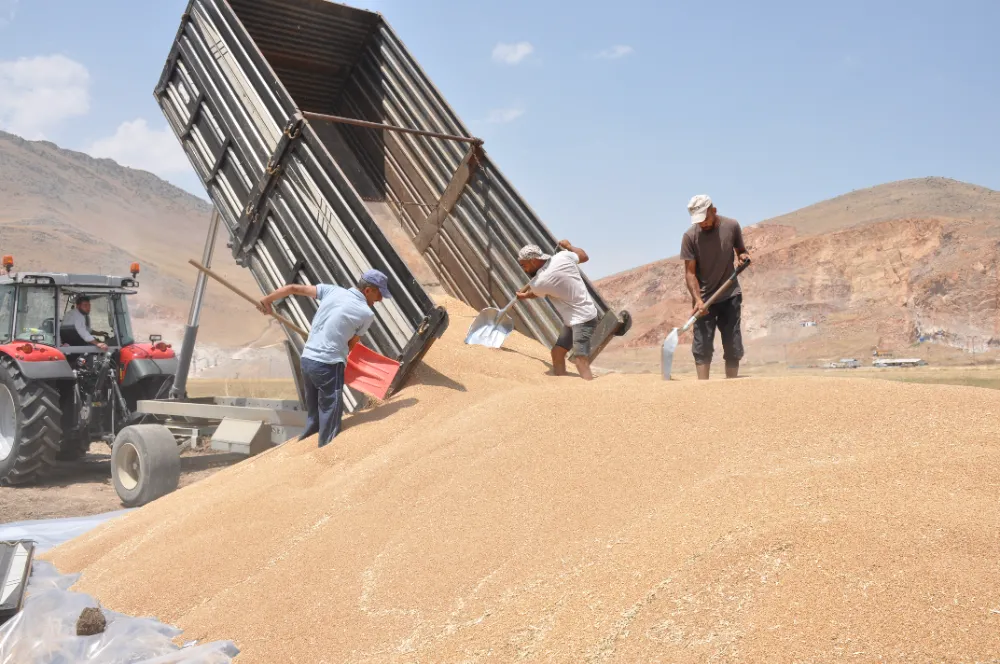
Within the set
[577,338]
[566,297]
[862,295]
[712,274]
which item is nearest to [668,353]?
[712,274]

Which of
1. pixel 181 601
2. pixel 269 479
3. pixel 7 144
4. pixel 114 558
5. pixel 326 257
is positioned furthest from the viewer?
pixel 7 144

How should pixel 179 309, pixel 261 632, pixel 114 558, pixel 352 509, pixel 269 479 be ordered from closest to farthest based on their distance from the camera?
pixel 261 632, pixel 352 509, pixel 114 558, pixel 269 479, pixel 179 309

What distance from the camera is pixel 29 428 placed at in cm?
704

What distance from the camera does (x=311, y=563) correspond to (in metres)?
3.16

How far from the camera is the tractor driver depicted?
7.73 metres

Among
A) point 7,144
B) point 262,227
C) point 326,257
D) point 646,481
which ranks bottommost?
point 646,481

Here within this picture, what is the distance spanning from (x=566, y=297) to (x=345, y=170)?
10.3 ft

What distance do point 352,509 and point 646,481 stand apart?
4.11ft

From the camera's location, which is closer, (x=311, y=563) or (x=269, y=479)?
(x=311, y=563)

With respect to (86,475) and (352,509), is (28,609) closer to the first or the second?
(352,509)

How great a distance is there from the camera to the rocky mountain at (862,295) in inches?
779

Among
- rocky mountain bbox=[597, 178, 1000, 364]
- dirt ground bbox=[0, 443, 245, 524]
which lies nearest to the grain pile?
dirt ground bbox=[0, 443, 245, 524]

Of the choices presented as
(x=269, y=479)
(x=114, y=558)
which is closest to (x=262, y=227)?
(x=269, y=479)

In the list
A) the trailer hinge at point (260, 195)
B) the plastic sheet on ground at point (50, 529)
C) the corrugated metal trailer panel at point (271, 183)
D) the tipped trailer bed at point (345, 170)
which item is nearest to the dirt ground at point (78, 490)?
the plastic sheet on ground at point (50, 529)
